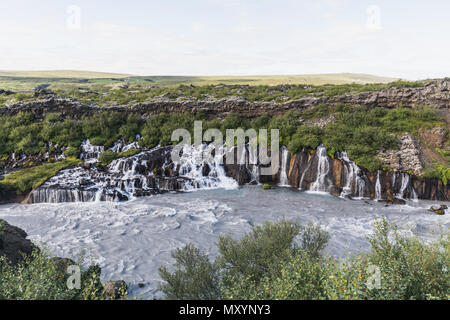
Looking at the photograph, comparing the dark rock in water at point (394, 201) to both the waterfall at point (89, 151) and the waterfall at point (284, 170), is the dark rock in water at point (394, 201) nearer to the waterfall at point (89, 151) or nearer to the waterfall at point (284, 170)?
the waterfall at point (284, 170)

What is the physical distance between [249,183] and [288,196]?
14.4 feet

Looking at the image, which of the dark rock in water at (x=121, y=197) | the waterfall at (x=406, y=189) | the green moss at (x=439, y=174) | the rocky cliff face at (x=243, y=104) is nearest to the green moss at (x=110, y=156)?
the dark rock in water at (x=121, y=197)

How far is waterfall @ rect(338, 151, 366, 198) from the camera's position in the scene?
21859 mm

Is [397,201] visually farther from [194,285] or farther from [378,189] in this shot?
[194,285]

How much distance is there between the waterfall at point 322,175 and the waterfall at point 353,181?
1.47 metres

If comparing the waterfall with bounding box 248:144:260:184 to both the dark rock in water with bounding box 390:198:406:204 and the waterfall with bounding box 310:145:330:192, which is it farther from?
the dark rock in water with bounding box 390:198:406:204

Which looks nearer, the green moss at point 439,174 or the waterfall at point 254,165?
the green moss at point 439,174

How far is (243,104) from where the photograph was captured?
110 feet

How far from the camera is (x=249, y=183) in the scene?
25.2 metres

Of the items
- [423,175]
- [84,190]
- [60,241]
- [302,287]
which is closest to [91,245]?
[60,241]

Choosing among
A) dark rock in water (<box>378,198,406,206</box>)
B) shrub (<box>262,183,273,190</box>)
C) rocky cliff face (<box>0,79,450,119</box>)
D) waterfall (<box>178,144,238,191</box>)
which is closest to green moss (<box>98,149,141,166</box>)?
waterfall (<box>178,144,238,191</box>)

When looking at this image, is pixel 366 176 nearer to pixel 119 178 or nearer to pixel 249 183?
pixel 249 183

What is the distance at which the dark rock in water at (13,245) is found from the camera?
10719mm

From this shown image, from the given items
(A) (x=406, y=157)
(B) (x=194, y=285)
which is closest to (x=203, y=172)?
(A) (x=406, y=157)
